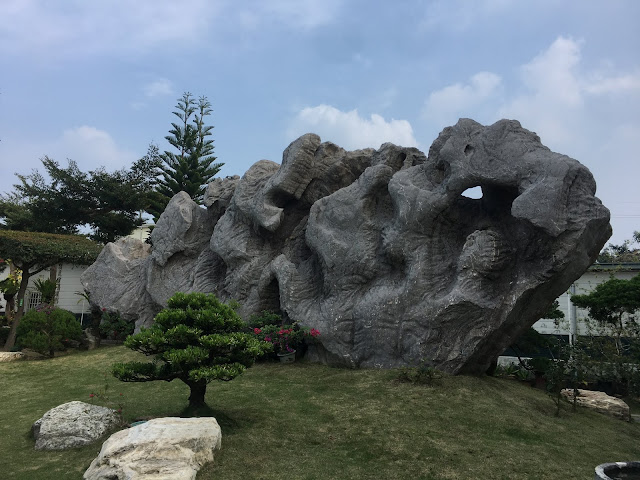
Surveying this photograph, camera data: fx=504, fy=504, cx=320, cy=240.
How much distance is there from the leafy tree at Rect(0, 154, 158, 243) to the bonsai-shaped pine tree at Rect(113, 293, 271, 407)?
18532 mm

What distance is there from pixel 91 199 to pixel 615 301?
2176 cm

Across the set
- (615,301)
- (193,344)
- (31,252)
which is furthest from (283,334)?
(31,252)

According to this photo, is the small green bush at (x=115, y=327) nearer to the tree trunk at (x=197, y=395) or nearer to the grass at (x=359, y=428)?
the grass at (x=359, y=428)

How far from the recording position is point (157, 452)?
5098mm

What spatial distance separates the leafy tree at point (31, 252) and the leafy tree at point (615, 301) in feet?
50.7

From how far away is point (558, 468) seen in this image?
5.63 m

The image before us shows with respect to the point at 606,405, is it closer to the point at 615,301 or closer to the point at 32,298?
the point at 615,301

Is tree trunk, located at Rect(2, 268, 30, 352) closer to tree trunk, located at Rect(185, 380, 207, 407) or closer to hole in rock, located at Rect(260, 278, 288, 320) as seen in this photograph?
hole in rock, located at Rect(260, 278, 288, 320)

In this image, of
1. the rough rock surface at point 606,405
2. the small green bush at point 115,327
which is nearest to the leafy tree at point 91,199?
the small green bush at point 115,327

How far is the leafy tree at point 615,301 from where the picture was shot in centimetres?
1145

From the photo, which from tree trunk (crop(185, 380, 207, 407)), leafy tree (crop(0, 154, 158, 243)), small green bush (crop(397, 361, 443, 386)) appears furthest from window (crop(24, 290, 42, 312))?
small green bush (crop(397, 361, 443, 386))

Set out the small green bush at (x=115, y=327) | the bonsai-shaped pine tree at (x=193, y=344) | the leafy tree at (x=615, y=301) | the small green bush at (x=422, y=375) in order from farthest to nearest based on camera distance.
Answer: the small green bush at (x=115, y=327), the leafy tree at (x=615, y=301), the small green bush at (x=422, y=375), the bonsai-shaped pine tree at (x=193, y=344)

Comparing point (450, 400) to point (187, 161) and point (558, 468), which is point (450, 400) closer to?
point (558, 468)

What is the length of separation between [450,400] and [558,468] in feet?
6.82
